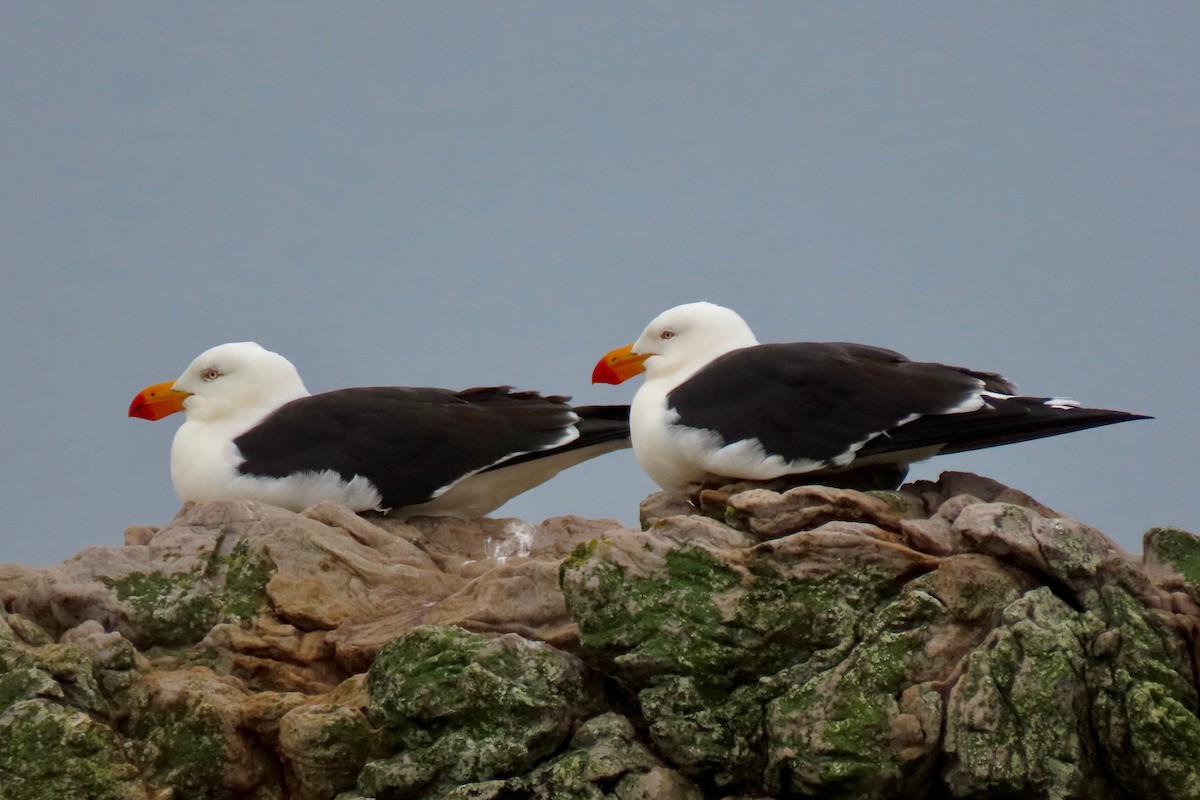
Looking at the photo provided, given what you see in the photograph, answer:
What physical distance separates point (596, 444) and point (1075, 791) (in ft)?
17.7

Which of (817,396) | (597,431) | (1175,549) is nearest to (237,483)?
(597,431)

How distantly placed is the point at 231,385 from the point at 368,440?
134cm

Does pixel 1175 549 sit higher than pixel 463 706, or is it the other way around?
pixel 1175 549

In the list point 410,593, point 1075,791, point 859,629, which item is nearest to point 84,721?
point 410,593

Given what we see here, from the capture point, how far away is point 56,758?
10.8 metres

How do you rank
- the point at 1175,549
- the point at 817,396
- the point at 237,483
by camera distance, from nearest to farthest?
1. the point at 1175,549
2. the point at 817,396
3. the point at 237,483

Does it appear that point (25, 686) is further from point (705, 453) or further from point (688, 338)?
point (688, 338)

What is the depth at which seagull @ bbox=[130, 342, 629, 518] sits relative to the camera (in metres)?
14.2

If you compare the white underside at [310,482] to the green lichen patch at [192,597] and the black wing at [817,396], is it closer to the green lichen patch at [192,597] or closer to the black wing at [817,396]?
the green lichen patch at [192,597]

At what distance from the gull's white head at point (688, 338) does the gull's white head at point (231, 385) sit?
2.83 meters

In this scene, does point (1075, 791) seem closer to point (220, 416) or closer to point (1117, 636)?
point (1117, 636)

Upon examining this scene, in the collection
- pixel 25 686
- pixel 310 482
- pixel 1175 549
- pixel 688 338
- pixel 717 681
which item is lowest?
pixel 717 681

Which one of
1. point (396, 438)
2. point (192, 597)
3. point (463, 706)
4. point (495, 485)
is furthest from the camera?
point (495, 485)

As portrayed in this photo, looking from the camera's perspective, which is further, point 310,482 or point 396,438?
point 396,438
